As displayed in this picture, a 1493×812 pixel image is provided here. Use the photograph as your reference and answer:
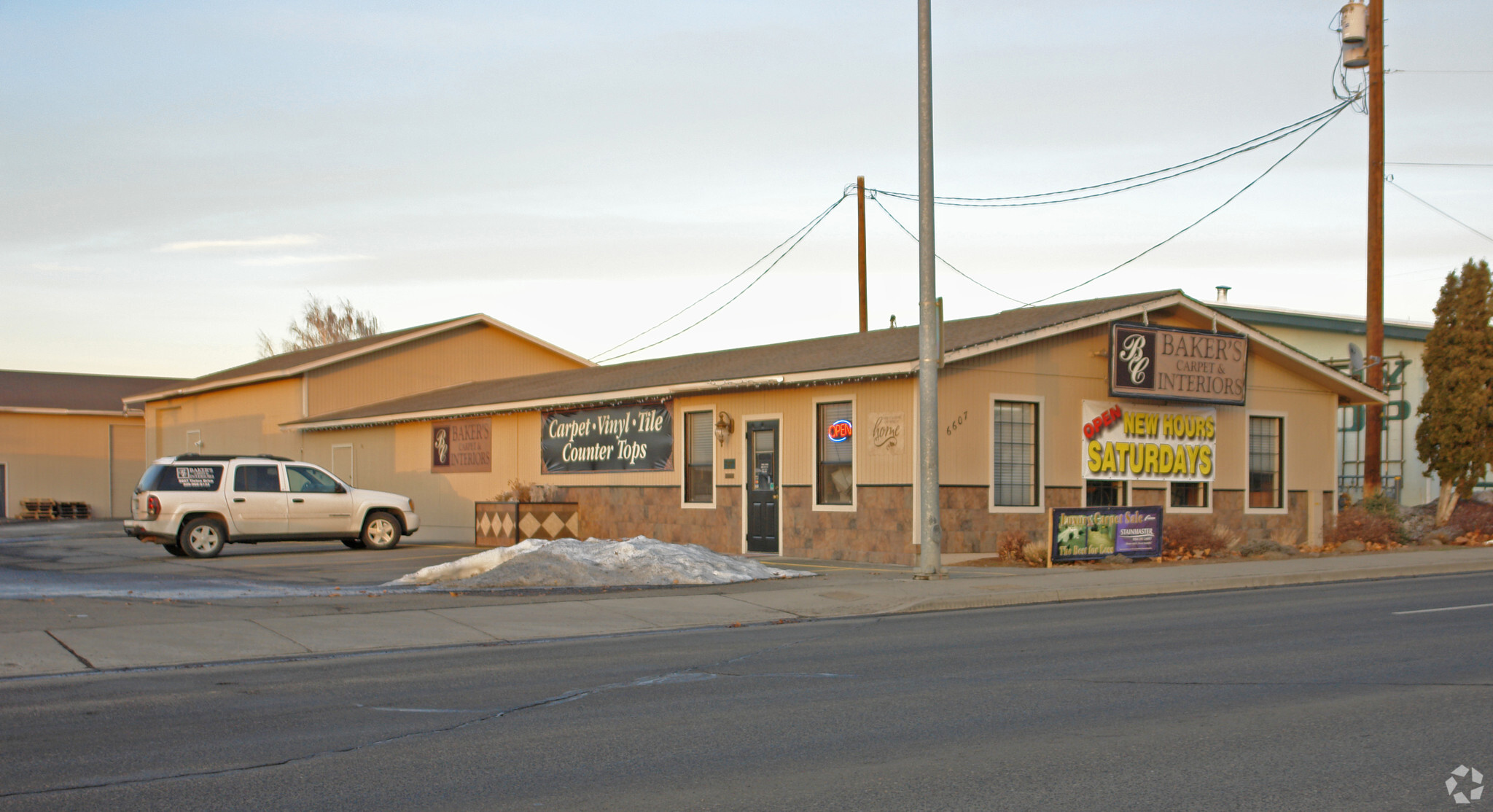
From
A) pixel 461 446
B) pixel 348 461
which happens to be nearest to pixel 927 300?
pixel 461 446

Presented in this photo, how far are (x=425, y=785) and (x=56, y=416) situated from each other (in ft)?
159

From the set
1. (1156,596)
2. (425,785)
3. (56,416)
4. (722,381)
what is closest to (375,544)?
(722,381)

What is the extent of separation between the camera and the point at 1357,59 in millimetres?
26672

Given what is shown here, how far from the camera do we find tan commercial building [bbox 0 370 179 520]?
46.8m

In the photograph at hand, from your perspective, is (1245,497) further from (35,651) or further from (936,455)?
(35,651)

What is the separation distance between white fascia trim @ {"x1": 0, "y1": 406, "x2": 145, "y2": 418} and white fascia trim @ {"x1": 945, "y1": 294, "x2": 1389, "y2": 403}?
39600 mm

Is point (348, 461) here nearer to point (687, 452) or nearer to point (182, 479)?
point (182, 479)

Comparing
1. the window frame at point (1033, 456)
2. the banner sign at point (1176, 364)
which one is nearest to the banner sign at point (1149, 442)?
the banner sign at point (1176, 364)

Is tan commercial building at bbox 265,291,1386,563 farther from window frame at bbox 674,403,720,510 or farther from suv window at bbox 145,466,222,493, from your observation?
suv window at bbox 145,466,222,493

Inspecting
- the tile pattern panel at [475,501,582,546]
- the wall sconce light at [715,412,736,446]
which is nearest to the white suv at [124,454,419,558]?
the tile pattern panel at [475,501,582,546]

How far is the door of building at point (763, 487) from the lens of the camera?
23109 mm

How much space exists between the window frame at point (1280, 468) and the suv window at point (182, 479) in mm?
20000

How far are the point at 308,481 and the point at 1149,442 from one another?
1620 centimetres

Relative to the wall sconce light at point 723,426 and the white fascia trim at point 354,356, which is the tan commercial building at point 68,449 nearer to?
the white fascia trim at point 354,356
